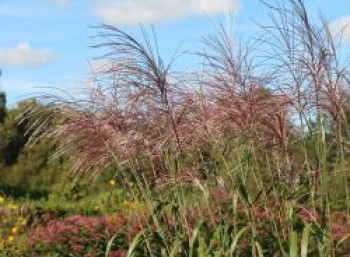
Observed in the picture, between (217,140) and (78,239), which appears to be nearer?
(217,140)

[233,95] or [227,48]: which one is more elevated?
→ [227,48]

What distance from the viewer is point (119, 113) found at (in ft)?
17.6

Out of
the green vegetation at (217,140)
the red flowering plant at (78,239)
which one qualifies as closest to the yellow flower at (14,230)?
the red flowering plant at (78,239)

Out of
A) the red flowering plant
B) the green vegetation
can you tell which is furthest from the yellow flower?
the green vegetation

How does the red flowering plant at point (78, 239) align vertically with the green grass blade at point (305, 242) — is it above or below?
below

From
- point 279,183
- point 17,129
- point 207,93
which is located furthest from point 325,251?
point 17,129

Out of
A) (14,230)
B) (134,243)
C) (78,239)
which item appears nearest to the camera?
(134,243)

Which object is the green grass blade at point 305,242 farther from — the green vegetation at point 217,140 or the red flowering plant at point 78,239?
the red flowering plant at point 78,239

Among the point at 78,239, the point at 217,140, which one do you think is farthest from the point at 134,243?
the point at 78,239

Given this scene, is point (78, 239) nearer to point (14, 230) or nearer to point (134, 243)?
point (14, 230)

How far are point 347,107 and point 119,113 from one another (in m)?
1.48

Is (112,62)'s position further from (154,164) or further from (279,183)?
(279,183)

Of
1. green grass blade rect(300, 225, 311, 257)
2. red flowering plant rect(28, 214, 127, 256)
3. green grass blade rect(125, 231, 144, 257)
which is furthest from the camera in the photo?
red flowering plant rect(28, 214, 127, 256)

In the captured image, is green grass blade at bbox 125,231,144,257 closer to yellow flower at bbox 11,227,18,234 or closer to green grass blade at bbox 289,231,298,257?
green grass blade at bbox 289,231,298,257
